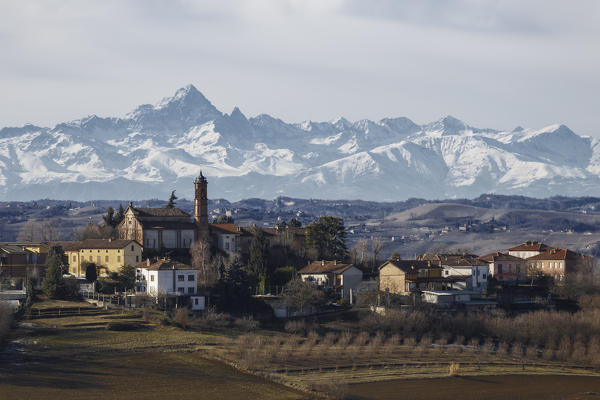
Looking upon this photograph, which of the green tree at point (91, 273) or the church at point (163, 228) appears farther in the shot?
the church at point (163, 228)

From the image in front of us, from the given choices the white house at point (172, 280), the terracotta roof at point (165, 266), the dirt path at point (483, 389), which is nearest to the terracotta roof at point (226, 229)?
the terracotta roof at point (165, 266)

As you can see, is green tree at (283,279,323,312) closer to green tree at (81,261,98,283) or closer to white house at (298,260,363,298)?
white house at (298,260,363,298)

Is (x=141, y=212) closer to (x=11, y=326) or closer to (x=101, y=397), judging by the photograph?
(x=11, y=326)

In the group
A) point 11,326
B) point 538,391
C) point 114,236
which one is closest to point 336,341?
point 538,391

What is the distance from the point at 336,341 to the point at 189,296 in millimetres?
17305

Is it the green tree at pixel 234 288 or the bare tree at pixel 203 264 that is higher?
the bare tree at pixel 203 264

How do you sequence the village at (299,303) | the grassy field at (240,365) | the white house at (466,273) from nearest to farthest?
the grassy field at (240,365), the village at (299,303), the white house at (466,273)

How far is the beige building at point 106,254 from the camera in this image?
118m

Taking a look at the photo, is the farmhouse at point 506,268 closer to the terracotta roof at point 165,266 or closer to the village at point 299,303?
the village at point 299,303

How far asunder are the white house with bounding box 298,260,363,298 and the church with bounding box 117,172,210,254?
1751 centimetres

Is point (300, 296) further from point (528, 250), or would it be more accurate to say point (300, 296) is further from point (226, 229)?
point (528, 250)

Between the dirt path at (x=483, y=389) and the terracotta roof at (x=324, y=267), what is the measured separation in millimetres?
36574

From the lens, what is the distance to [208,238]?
5157 inches

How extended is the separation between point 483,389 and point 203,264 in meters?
43.5
